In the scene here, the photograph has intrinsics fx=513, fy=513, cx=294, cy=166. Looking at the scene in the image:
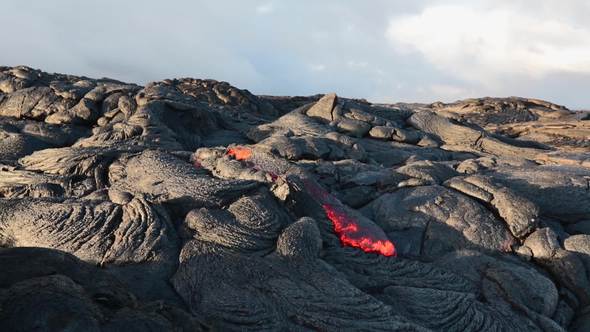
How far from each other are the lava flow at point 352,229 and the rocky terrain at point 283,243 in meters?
0.02

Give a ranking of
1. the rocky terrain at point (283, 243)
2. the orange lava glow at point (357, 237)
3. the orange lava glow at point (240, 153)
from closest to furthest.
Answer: the rocky terrain at point (283, 243)
the orange lava glow at point (357, 237)
the orange lava glow at point (240, 153)

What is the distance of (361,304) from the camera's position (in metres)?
5.40

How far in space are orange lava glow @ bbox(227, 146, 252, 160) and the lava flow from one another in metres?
1.48

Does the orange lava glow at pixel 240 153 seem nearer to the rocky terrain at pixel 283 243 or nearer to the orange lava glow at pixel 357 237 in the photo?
the rocky terrain at pixel 283 243

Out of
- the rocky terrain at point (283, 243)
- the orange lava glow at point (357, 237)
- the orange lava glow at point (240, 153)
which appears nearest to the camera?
the rocky terrain at point (283, 243)

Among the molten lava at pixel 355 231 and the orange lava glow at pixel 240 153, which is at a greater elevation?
the orange lava glow at pixel 240 153

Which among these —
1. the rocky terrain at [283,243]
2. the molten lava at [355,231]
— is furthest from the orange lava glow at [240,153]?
the molten lava at [355,231]

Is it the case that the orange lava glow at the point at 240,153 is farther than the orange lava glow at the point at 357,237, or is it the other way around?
the orange lava glow at the point at 240,153

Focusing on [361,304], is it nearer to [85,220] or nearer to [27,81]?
[85,220]

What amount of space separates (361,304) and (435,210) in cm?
320

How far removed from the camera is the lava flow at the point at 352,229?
23.2 ft

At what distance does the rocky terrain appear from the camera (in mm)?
4605

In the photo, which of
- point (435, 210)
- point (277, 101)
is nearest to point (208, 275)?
point (435, 210)

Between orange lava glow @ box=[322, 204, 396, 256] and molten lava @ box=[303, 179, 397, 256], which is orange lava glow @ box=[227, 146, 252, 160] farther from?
orange lava glow @ box=[322, 204, 396, 256]
